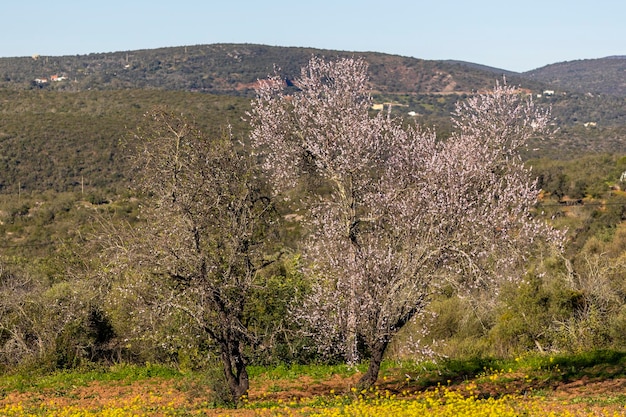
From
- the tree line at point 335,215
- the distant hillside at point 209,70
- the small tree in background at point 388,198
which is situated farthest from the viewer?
the distant hillside at point 209,70

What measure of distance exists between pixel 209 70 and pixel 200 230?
464 feet

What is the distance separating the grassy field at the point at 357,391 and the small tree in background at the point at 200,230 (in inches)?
76.8

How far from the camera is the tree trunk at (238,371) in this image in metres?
17.1

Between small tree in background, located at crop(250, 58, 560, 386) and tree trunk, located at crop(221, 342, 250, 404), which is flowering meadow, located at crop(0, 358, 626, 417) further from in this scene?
small tree in background, located at crop(250, 58, 560, 386)

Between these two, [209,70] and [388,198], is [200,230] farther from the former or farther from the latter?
[209,70]

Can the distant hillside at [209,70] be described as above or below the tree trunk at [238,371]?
above

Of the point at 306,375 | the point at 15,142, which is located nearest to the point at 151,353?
the point at 306,375

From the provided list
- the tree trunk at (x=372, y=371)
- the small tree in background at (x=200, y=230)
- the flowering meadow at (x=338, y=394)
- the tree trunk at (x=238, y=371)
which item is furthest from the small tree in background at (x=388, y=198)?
the tree trunk at (x=238, y=371)

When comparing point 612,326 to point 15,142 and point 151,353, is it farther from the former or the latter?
point 15,142

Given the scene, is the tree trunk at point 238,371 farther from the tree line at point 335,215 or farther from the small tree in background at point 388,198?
the small tree in background at point 388,198

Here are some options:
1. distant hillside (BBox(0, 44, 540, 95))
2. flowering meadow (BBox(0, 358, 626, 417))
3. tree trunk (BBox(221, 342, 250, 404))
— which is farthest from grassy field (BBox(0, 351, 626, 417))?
distant hillside (BBox(0, 44, 540, 95))

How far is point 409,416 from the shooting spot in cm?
1324

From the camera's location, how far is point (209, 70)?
154 m

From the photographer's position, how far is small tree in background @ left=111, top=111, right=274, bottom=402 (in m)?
15.9
